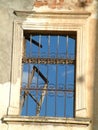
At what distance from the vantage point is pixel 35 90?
11.6m

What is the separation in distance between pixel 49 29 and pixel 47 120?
2.08 meters

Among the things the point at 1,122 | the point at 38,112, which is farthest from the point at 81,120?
the point at 1,122

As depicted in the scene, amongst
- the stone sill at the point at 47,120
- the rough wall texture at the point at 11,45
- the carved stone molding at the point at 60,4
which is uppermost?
the carved stone molding at the point at 60,4

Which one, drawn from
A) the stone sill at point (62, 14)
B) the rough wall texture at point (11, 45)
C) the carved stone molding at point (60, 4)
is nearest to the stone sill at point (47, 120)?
the rough wall texture at point (11, 45)

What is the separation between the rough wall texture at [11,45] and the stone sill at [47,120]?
108 mm

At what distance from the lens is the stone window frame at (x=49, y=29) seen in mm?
11422

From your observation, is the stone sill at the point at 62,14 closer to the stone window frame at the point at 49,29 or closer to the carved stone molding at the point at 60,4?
the stone window frame at the point at 49,29

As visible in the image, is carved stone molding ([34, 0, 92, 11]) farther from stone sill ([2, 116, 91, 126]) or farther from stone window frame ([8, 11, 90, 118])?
stone sill ([2, 116, 91, 126])

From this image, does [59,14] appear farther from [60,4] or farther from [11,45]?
[11,45]

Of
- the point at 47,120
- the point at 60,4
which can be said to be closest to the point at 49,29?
the point at 60,4

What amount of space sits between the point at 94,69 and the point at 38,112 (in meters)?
1.51

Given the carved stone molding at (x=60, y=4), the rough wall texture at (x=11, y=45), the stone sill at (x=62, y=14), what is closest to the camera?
the rough wall texture at (x=11, y=45)

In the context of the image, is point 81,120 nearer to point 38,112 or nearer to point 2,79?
point 38,112

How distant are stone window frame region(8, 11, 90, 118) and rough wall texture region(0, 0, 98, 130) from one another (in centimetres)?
10
